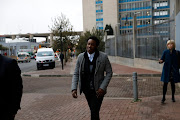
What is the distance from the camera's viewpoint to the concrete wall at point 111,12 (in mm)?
81050

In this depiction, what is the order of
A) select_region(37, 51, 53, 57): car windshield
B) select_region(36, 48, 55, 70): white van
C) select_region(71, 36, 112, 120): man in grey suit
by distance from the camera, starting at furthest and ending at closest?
select_region(37, 51, 53, 57): car windshield
select_region(36, 48, 55, 70): white van
select_region(71, 36, 112, 120): man in grey suit

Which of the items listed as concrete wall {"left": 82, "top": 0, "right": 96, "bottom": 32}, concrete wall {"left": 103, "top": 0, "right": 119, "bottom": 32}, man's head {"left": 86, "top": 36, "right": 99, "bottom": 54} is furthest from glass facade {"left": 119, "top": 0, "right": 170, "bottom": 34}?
man's head {"left": 86, "top": 36, "right": 99, "bottom": 54}

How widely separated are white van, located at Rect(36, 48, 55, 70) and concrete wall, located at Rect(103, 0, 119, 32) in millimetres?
61708

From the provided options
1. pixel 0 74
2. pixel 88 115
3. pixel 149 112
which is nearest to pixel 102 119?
pixel 88 115

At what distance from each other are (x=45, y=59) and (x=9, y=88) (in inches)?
782

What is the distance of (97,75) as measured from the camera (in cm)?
338

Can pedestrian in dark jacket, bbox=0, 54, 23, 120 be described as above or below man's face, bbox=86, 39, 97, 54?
below

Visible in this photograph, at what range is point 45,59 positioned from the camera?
2197 centimetres

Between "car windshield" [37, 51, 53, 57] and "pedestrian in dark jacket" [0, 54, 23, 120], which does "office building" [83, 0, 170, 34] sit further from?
"pedestrian in dark jacket" [0, 54, 23, 120]

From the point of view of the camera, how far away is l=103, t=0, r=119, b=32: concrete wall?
81.1 metres

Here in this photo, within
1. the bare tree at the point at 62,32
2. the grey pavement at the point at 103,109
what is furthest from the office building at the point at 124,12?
the grey pavement at the point at 103,109

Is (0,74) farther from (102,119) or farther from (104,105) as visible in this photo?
(104,105)

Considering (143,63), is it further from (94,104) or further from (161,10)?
(161,10)

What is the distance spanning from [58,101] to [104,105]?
162 cm
